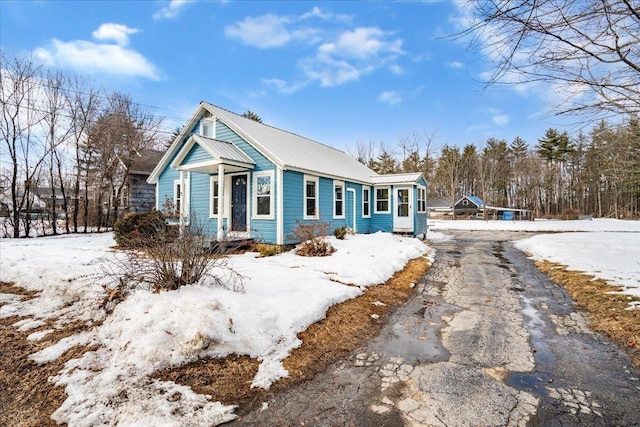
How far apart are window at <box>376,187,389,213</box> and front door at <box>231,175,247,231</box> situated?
7.95 metres

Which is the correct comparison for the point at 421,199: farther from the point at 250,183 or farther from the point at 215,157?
the point at 215,157

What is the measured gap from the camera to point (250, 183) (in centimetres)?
1156

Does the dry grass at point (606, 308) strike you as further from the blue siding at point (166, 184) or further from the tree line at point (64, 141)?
the tree line at point (64, 141)

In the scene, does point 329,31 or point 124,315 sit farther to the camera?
point 329,31

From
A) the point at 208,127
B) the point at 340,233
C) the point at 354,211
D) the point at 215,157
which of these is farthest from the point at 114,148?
the point at 340,233

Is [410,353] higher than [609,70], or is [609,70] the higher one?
[609,70]

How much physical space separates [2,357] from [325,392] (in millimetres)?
3668

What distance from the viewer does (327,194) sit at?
1331 cm

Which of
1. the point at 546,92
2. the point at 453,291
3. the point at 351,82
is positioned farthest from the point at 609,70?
the point at 351,82

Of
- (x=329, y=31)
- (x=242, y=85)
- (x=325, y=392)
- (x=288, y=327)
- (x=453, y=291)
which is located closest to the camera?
(x=325, y=392)

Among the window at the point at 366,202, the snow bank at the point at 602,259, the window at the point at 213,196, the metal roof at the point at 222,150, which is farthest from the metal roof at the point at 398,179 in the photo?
the window at the point at 213,196

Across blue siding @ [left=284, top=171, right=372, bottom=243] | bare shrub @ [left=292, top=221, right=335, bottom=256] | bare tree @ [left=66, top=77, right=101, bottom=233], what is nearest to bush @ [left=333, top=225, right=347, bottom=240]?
blue siding @ [left=284, top=171, right=372, bottom=243]

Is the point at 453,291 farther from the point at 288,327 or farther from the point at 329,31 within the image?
the point at 329,31

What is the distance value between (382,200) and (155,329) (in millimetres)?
14732
